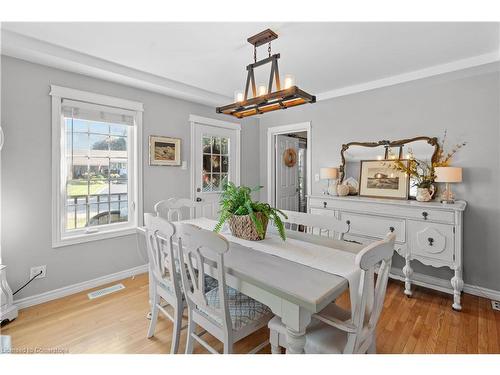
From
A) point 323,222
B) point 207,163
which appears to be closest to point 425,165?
point 323,222

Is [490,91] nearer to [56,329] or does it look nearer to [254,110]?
[254,110]

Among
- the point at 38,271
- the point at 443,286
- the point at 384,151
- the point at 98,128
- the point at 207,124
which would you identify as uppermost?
the point at 207,124

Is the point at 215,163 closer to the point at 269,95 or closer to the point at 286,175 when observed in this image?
the point at 286,175

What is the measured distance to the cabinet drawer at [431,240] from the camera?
2.32m

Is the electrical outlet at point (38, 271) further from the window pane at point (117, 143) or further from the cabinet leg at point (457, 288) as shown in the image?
the cabinet leg at point (457, 288)

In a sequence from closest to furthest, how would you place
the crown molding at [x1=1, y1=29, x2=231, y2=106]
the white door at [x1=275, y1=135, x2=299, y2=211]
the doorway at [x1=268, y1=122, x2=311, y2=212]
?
1. the crown molding at [x1=1, y1=29, x2=231, y2=106]
2. the doorway at [x1=268, y1=122, x2=311, y2=212]
3. the white door at [x1=275, y1=135, x2=299, y2=211]

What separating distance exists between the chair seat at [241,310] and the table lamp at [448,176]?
7.10 feet

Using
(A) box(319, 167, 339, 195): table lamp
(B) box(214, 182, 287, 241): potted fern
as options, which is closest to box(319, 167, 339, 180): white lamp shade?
(A) box(319, 167, 339, 195): table lamp

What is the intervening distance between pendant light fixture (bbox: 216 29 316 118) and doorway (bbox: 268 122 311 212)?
1979 mm

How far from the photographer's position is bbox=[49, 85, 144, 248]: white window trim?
96.8 inches

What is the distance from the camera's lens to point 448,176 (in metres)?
2.44

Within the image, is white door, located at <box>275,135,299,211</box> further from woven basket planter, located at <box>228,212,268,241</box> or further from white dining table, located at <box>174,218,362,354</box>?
white dining table, located at <box>174,218,362,354</box>

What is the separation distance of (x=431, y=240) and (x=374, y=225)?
50 centimetres

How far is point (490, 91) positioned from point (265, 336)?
10.1ft
